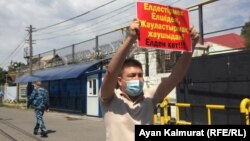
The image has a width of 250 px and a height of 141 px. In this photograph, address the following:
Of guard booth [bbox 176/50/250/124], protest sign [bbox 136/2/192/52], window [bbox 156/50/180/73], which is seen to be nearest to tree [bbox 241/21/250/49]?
guard booth [bbox 176/50/250/124]

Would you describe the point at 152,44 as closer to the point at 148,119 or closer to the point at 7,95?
the point at 148,119

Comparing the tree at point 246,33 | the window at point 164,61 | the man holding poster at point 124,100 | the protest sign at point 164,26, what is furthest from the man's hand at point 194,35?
the window at point 164,61

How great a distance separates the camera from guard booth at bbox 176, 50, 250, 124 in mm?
11352

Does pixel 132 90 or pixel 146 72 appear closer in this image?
pixel 132 90

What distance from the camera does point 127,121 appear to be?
11.0 ft

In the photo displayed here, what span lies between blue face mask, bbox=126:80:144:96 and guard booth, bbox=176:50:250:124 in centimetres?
727

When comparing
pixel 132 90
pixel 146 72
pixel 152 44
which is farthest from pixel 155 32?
pixel 146 72

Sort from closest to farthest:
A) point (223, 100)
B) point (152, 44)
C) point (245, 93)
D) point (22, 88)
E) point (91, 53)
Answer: point (152, 44) < point (245, 93) < point (223, 100) < point (91, 53) < point (22, 88)

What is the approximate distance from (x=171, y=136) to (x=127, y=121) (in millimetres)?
352

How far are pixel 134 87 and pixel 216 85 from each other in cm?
952

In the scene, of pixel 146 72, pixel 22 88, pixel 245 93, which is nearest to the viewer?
pixel 245 93

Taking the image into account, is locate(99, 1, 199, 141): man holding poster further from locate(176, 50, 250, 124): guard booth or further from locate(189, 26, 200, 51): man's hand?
locate(176, 50, 250, 124): guard booth

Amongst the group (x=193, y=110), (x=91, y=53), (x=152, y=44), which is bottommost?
(x=193, y=110)

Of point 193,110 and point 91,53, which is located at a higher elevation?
point 91,53
